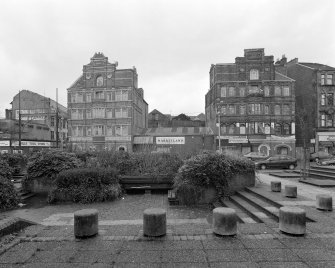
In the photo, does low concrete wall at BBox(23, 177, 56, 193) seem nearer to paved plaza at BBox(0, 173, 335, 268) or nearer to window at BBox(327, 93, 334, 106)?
paved plaza at BBox(0, 173, 335, 268)

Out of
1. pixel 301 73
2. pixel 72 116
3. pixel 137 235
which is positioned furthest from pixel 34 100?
pixel 137 235

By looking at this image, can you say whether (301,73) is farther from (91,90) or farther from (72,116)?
(72,116)

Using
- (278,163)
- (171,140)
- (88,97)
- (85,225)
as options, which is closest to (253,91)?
(171,140)

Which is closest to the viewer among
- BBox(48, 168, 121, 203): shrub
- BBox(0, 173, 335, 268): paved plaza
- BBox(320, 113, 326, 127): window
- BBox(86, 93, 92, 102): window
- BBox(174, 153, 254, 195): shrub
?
BBox(0, 173, 335, 268): paved plaza

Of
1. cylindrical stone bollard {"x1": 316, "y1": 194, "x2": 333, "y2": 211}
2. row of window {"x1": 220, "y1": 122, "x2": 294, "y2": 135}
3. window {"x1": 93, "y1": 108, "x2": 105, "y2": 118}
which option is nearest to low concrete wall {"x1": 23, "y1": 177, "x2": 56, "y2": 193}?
cylindrical stone bollard {"x1": 316, "y1": 194, "x2": 333, "y2": 211}

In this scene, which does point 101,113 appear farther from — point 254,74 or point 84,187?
point 84,187

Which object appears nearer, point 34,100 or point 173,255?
point 173,255

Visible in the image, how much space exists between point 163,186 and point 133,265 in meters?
8.12

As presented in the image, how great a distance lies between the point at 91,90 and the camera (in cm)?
4372

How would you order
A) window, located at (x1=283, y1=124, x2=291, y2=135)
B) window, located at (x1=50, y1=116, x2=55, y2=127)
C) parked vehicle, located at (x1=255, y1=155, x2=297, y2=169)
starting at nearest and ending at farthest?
parked vehicle, located at (x1=255, y1=155, x2=297, y2=169), window, located at (x1=283, y1=124, x2=291, y2=135), window, located at (x1=50, y1=116, x2=55, y2=127)

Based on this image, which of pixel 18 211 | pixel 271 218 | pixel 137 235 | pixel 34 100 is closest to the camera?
pixel 137 235

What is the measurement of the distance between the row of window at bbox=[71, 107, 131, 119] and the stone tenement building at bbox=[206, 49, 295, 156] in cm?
1525

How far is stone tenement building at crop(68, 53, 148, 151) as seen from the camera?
4288cm

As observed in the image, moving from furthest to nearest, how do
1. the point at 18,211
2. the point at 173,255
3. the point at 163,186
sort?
the point at 163,186 < the point at 18,211 < the point at 173,255
